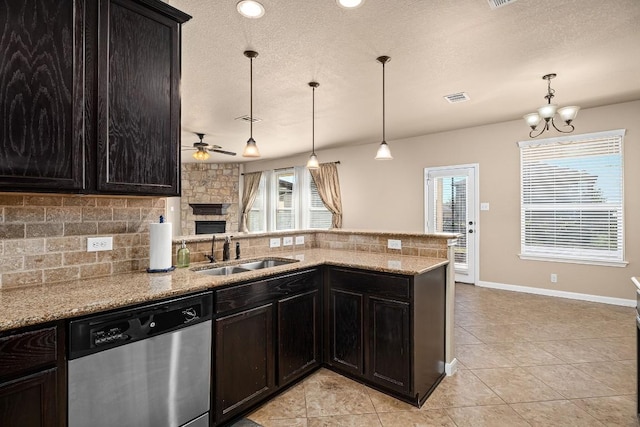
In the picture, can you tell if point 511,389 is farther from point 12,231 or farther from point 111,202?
point 12,231

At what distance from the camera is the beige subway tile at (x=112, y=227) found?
1962 millimetres

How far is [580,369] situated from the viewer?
2.61 metres

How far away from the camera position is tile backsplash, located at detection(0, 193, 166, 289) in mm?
1654

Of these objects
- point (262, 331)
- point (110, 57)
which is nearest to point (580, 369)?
point (262, 331)

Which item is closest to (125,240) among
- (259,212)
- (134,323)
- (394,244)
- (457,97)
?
(134,323)

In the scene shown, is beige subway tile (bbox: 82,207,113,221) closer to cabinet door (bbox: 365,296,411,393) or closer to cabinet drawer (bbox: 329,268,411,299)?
cabinet drawer (bbox: 329,268,411,299)

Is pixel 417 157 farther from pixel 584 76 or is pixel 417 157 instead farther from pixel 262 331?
pixel 262 331

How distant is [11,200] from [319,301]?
1978 millimetres

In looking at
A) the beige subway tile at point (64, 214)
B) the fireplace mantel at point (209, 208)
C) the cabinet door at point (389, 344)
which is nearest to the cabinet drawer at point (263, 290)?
the cabinet door at point (389, 344)

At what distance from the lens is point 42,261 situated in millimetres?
1739

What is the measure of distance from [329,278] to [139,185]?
4.87 feet

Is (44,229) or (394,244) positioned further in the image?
(394,244)

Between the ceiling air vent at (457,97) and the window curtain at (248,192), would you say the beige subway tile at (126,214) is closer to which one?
the ceiling air vent at (457,97)

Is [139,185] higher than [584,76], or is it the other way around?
[584,76]
